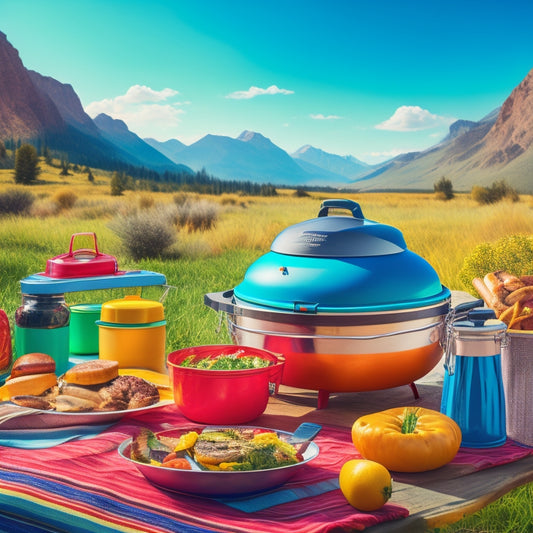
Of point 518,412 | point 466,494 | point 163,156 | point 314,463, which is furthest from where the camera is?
point 163,156

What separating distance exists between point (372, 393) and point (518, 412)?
775 millimetres

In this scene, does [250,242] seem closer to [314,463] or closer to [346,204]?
[346,204]

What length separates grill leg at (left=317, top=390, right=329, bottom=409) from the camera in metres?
2.64

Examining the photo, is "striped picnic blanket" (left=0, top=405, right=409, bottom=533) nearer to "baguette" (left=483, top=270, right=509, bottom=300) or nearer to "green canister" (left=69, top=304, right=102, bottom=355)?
"baguette" (left=483, top=270, right=509, bottom=300)

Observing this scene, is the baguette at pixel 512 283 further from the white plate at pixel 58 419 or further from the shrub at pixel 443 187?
the shrub at pixel 443 187

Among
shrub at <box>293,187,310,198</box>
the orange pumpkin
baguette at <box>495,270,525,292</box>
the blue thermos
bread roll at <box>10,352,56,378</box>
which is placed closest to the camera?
the orange pumpkin

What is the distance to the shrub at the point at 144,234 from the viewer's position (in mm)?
12242

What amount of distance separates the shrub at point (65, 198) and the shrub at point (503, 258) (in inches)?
562

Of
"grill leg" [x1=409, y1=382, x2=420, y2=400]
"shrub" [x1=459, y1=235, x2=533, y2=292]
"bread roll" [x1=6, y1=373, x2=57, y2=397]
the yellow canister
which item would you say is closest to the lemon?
"grill leg" [x1=409, y1=382, x2=420, y2=400]

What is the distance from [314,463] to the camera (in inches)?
81.4

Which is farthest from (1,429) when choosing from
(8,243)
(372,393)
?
A: (8,243)

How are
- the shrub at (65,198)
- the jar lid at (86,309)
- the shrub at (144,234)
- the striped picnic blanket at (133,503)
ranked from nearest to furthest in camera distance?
the striped picnic blanket at (133,503)
the jar lid at (86,309)
the shrub at (144,234)
the shrub at (65,198)

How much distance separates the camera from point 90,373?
2.35 meters

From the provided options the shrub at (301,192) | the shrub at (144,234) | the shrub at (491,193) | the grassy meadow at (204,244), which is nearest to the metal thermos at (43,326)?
the grassy meadow at (204,244)
